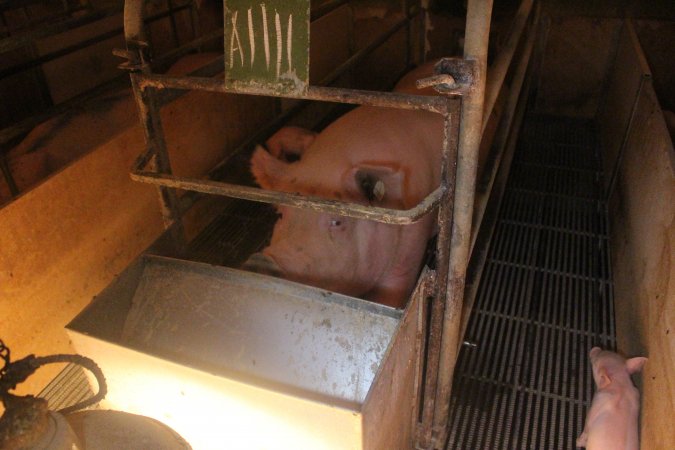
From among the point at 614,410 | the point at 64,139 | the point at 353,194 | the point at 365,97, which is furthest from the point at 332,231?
the point at 64,139

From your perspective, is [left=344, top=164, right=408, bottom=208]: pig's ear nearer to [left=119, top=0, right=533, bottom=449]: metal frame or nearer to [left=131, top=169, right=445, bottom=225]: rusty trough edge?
[left=119, top=0, right=533, bottom=449]: metal frame

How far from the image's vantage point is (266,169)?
216cm

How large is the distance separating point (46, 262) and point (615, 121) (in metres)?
3.52

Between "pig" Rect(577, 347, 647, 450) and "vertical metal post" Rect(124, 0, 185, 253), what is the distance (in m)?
1.57

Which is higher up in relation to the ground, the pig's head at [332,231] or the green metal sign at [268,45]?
the green metal sign at [268,45]

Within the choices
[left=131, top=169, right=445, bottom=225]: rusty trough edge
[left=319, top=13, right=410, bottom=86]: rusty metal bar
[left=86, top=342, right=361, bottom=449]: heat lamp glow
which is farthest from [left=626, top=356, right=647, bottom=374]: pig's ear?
[left=319, top=13, right=410, bottom=86]: rusty metal bar

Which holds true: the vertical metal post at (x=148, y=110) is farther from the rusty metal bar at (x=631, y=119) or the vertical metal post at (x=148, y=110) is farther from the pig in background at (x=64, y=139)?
the rusty metal bar at (x=631, y=119)

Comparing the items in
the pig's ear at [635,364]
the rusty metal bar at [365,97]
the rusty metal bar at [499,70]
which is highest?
the rusty metal bar at [365,97]

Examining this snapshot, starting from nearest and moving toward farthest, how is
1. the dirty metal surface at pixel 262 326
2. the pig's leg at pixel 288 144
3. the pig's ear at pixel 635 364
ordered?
1. the dirty metal surface at pixel 262 326
2. the pig's ear at pixel 635 364
3. the pig's leg at pixel 288 144

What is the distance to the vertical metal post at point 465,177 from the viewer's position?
1234 millimetres

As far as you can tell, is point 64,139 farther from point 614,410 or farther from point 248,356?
point 614,410

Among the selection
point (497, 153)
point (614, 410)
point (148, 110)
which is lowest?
point (614, 410)

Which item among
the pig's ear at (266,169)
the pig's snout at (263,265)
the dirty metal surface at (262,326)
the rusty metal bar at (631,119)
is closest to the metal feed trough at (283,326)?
the dirty metal surface at (262,326)

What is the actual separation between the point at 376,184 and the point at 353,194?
0.32 ft
